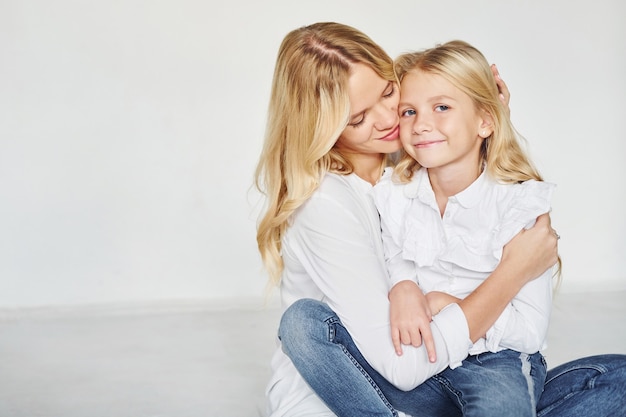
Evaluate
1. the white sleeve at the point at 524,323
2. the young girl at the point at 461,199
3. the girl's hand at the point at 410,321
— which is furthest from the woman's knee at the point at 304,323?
the white sleeve at the point at 524,323

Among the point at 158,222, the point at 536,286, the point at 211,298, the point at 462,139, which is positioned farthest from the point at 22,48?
the point at 536,286

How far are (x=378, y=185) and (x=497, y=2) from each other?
8.70 feet

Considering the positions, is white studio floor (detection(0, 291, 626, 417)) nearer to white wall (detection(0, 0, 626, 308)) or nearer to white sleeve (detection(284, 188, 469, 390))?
white wall (detection(0, 0, 626, 308))

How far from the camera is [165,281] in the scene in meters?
4.53

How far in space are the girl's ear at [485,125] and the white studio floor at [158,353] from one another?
123 cm

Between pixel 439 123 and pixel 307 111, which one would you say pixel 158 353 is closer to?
pixel 307 111

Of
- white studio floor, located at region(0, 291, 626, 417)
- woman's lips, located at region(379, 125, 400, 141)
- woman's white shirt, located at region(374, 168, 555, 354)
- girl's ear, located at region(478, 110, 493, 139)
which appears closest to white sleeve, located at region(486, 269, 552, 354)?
woman's white shirt, located at region(374, 168, 555, 354)

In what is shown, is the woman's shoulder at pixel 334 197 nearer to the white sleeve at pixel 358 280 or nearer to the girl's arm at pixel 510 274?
the white sleeve at pixel 358 280

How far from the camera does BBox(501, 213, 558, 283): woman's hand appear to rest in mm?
2045

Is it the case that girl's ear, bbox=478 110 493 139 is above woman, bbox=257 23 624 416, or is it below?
above

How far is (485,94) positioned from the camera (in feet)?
7.27

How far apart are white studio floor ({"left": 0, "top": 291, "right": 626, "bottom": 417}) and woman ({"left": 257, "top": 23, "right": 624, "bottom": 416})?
900 mm

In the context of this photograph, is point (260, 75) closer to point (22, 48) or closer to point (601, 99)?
point (22, 48)

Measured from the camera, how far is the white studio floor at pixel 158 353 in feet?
9.80
